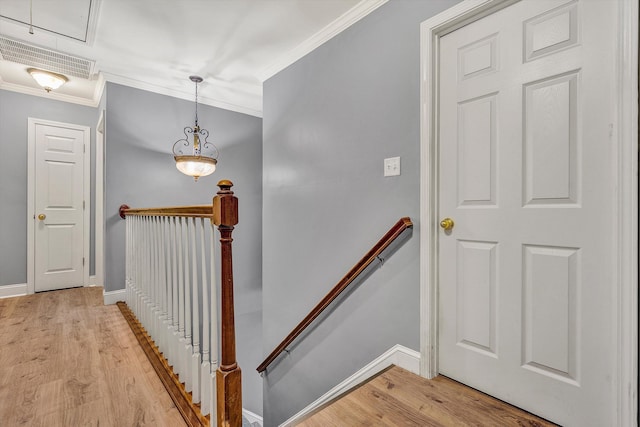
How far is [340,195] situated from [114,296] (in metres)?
2.66

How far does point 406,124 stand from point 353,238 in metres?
0.83

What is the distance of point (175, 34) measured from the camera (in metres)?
2.53

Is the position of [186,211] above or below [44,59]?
below

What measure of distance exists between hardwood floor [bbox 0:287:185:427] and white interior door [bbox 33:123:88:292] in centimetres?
100

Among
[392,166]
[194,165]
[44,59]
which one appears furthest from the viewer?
[194,165]

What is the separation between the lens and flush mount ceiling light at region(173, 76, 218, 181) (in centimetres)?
311

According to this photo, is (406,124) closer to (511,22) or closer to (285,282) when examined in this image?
(511,22)

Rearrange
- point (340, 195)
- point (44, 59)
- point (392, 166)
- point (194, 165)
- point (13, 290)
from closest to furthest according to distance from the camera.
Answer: point (392, 166)
point (340, 195)
point (44, 59)
point (194, 165)
point (13, 290)

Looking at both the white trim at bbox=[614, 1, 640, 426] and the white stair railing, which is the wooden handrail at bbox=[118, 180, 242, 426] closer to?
the white stair railing

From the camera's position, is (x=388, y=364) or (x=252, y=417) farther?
(x=252, y=417)

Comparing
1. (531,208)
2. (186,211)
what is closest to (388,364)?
(531,208)

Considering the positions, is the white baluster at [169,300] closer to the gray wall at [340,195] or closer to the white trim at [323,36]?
the gray wall at [340,195]

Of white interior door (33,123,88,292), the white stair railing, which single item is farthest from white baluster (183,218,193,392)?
white interior door (33,123,88,292)

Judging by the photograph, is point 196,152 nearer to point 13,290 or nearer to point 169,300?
point 169,300
